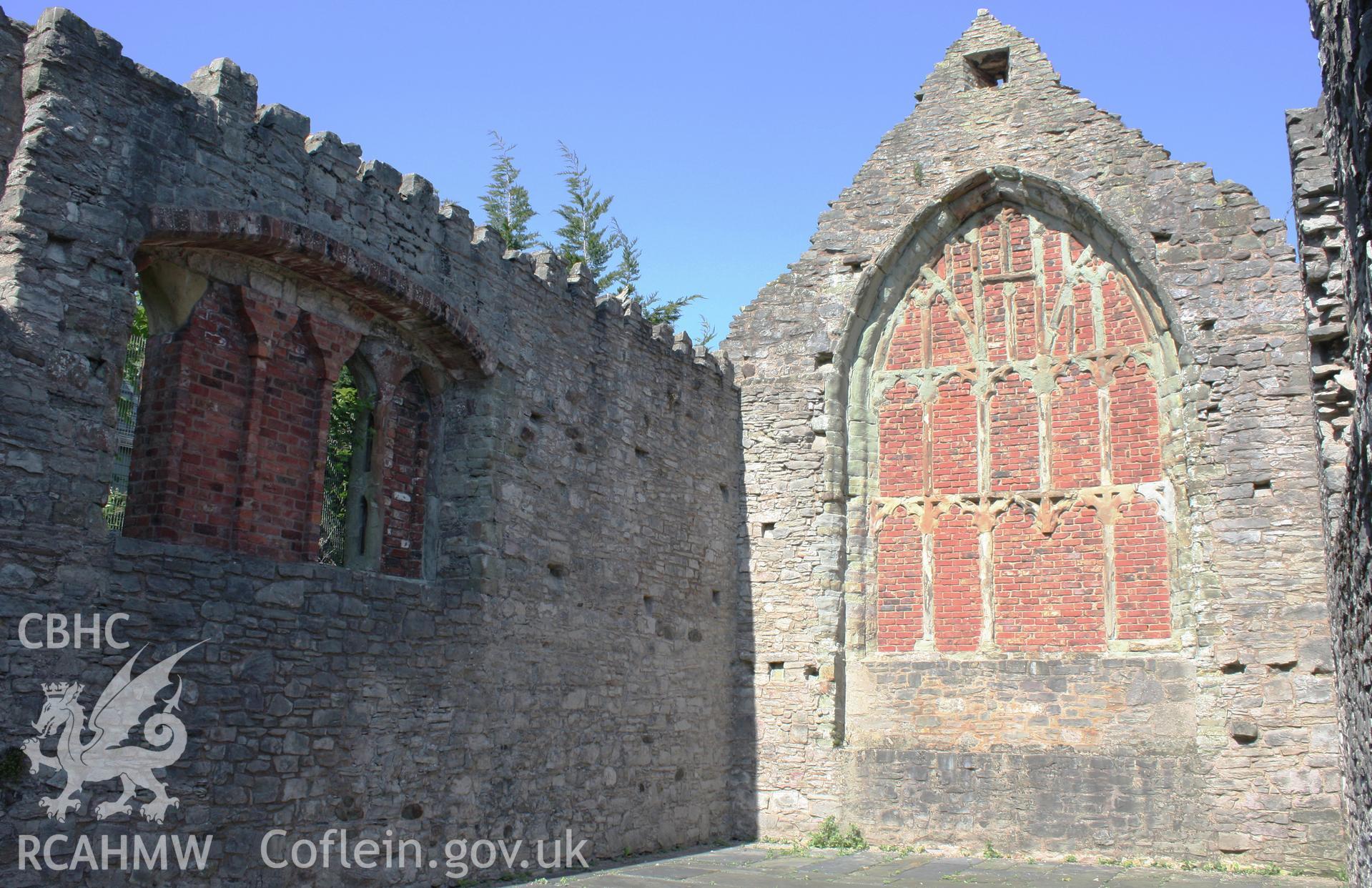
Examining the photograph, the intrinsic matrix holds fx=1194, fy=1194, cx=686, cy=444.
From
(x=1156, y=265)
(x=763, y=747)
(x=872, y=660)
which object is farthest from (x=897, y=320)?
(x=763, y=747)

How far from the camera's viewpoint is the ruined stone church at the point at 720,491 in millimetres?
6613

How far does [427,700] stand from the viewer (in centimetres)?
846

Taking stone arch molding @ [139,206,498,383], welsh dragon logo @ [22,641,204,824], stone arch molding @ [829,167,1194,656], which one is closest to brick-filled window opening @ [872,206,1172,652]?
stone arch molding @ [829,167,1194,656]

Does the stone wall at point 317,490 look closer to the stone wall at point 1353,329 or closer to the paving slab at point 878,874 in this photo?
the paving slab at point 878,874

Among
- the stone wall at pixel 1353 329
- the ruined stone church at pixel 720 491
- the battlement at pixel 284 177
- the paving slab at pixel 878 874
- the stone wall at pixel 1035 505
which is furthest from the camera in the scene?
the stone wall at pixel 1035 505

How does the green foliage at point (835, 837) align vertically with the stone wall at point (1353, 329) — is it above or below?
below

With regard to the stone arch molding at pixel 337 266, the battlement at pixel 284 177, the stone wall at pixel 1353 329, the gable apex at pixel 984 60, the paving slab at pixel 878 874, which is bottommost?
the paving slab at pixel 878 874

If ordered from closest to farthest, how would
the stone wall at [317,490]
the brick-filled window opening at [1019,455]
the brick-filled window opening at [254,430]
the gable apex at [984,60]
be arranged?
the stone wall at [317,490] < the brick-filled window opening at [254,430] < the brick-filled window opening at [1019,455] < the gable apex at [984,60]

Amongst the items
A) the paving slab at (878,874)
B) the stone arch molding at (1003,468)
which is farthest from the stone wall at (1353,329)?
the stone arch molding at (1003,468)

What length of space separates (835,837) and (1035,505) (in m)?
3.86

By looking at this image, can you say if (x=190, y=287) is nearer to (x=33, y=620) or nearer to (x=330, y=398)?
(x=330, y=398)

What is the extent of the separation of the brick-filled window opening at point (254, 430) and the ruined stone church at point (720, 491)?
0.10 ft

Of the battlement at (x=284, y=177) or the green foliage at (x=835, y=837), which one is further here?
the green foliage at (x=835, y=837)

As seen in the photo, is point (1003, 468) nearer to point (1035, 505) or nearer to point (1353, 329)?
point (1035, 505)
